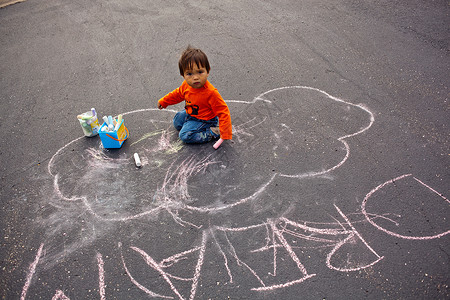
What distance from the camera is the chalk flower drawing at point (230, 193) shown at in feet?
8.41

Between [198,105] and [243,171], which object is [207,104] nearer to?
[198,105]

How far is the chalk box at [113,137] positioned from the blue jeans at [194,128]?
613mm

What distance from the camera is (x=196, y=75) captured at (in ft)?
10.5

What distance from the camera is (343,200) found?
2.98m

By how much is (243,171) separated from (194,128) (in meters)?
0.76

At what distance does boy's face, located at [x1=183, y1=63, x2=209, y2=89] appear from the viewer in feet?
10.4

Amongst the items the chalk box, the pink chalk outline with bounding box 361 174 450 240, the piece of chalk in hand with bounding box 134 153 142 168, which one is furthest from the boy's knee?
the pink chalk outline with bounding box 361 174 450 240

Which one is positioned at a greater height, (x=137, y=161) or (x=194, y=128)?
(x=194, y=128)

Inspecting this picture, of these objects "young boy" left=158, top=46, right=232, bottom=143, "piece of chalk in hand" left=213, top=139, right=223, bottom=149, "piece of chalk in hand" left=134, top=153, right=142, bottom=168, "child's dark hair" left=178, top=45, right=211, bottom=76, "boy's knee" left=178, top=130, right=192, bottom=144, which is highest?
"child's dark hair" left=178, top=45, right=211, bottom=76

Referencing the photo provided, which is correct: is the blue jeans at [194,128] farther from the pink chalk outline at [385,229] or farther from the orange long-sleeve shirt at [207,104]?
the pink chalk outline at [385,229]

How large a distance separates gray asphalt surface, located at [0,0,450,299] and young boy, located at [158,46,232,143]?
0.57 ft

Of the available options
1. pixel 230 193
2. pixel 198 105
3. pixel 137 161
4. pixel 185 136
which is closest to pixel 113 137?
pixel 137 161

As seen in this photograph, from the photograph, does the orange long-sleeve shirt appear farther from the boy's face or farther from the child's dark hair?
the child's dark hair

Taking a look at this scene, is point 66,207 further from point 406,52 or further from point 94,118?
point 406,52
